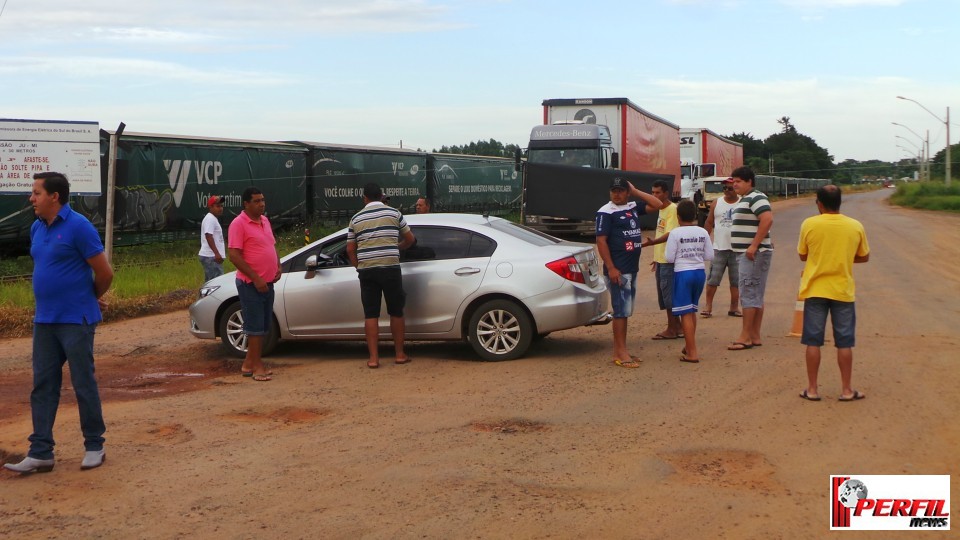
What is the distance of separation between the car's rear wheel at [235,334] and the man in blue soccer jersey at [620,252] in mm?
3527

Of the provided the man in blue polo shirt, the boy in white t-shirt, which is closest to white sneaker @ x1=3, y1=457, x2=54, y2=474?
the man in blue polo shirt

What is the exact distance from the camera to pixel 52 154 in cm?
1527

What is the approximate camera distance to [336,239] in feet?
33.4

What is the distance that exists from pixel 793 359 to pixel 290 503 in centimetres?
554

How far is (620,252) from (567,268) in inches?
21.4

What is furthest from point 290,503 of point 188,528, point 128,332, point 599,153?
point 599,153

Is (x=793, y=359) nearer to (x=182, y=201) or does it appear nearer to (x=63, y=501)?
(x=63, y=501)

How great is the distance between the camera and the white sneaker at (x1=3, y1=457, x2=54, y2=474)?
6.07 m

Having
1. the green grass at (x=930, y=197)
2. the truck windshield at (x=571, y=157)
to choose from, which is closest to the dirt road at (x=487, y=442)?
the truck windshield at (x=571, y=157)

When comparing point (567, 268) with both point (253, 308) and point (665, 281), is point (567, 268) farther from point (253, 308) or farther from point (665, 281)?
point (253, 308)

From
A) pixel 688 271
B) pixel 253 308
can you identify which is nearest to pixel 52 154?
pixel 253 308

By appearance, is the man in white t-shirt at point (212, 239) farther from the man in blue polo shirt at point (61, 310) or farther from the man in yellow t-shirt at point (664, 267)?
the man in blue polo shirt at point (61, 310)

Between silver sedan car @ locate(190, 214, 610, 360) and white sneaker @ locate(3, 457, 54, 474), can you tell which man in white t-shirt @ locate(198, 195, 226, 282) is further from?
white sneaker @ locate(3, 457, 54, 474)

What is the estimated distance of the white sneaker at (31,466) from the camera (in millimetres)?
6070
